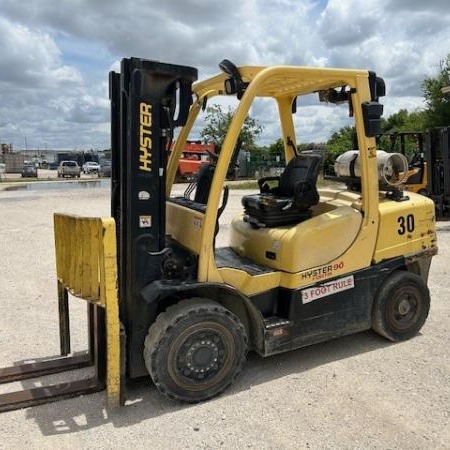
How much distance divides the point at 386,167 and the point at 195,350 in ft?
8.40

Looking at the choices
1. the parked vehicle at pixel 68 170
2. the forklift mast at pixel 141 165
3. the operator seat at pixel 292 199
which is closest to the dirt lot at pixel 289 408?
Answer: the forklift mast at pixel 141 165

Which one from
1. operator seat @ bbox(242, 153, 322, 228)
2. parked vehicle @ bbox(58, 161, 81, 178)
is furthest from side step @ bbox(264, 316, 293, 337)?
parked vehicle @ bbox(58, 161, 81, 178)

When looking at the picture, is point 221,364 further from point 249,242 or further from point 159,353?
point 249,242

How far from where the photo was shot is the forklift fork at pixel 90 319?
375 cm

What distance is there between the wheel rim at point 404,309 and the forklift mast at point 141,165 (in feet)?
8.04

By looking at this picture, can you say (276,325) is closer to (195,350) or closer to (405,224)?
(195,350)

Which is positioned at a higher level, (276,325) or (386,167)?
(386,167)

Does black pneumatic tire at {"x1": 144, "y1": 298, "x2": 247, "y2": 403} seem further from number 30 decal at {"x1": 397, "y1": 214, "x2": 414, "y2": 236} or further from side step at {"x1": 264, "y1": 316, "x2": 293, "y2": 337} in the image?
number 30 decal at {"x1": 397, "y1": 214, "x2": 414, "y2": 236}

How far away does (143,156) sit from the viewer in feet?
13.1

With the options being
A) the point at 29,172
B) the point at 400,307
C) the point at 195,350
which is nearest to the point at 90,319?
the point at 195,350

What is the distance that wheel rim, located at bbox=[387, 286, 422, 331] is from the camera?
5156 mm

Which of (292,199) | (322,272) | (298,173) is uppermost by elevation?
(298,173)

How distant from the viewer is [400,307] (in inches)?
205

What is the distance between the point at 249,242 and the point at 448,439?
235 centimetres
